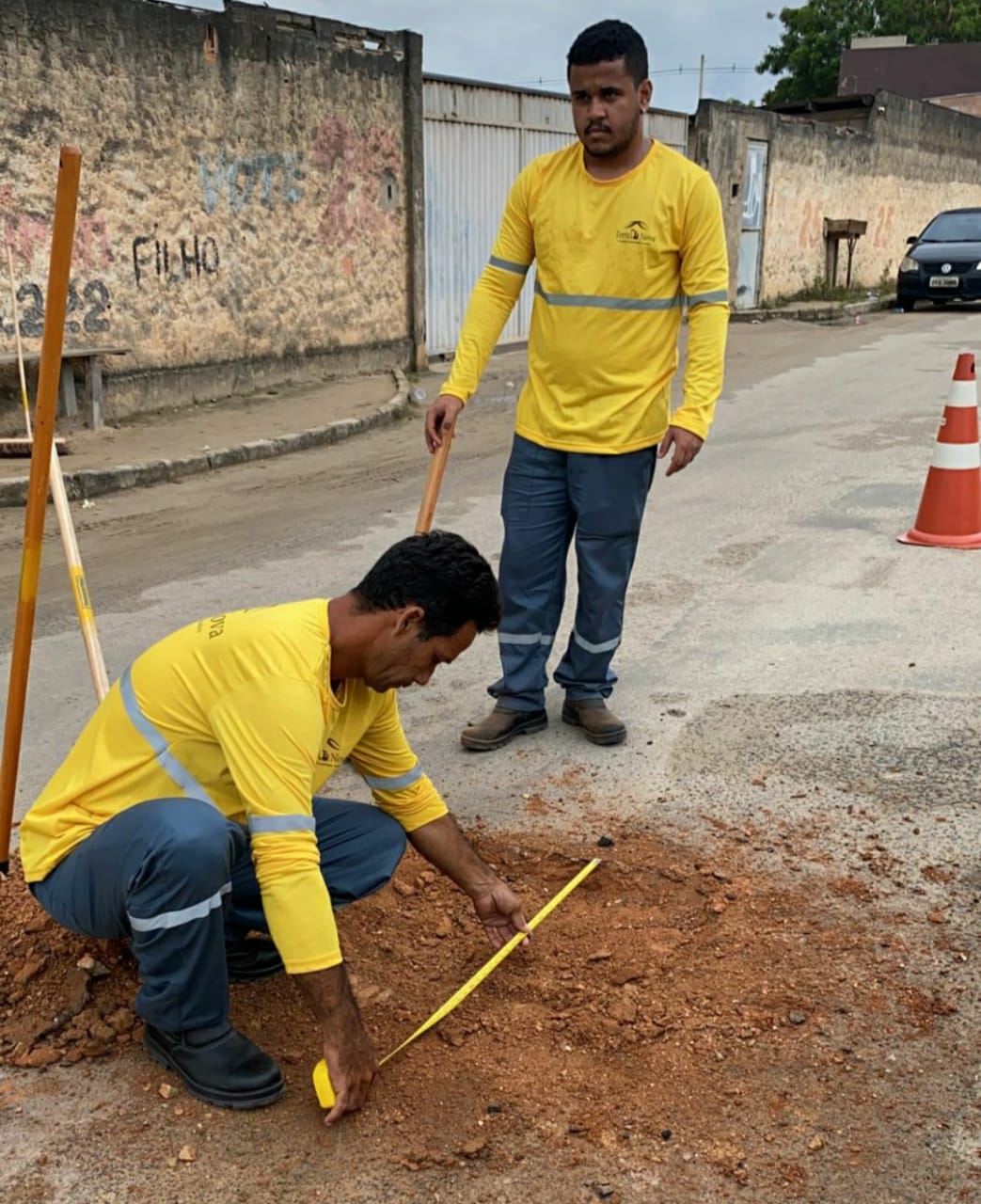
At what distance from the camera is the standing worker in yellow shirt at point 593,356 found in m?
3.54

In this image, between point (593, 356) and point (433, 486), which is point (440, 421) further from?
point (593, 356)

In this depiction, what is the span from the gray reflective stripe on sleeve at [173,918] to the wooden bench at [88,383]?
7.14 meters

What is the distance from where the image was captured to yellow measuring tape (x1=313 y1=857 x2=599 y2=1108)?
7.20ft

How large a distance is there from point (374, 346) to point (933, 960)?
1027 cm

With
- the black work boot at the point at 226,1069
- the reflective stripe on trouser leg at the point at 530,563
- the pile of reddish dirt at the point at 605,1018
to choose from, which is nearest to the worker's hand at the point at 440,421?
the reflective stripe on trouser leg at the point at 530,563

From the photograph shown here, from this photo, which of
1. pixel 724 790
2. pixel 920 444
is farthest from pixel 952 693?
pixel 920 444

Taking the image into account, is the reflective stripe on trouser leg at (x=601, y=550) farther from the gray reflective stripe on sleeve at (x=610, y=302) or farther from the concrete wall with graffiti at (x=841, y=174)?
the concrete wall with graffiti at (x=841, y=174)

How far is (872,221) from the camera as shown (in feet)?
77.8

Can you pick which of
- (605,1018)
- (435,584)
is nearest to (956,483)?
(605,1018)

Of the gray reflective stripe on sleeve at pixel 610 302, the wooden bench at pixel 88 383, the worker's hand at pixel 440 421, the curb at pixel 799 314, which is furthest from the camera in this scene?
the curb at pixel 799 314

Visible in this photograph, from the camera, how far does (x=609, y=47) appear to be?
3.36m

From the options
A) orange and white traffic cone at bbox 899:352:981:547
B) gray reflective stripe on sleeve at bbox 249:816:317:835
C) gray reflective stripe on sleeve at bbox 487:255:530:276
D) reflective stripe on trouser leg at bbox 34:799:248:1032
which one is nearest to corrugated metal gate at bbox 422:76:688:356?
orange and white traffic cone at bbox 899:352:981:547

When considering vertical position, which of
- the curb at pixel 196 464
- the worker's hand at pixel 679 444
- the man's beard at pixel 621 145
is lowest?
the curb at pixel 196 464

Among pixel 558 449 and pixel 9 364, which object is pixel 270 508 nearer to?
pixel 9 364
